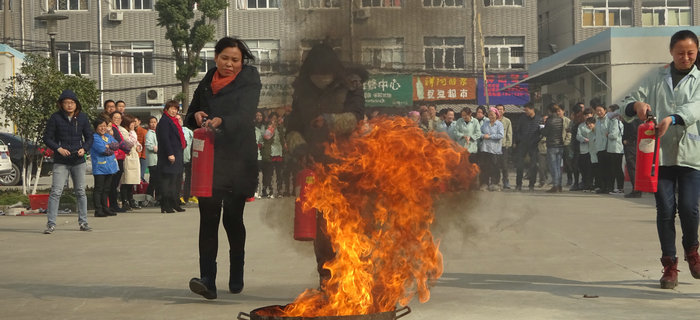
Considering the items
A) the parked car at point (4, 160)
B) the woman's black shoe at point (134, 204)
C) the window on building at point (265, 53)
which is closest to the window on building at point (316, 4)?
the window on building at point (265, 53)

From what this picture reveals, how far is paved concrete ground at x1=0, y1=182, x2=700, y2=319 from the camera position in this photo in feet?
19.1

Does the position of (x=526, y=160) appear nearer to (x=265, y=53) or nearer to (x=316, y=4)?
(x=265, y=53)

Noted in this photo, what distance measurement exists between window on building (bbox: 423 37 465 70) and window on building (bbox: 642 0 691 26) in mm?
36990

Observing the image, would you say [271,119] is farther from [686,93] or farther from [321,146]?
[686,93]

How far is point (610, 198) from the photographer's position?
15.9 metres

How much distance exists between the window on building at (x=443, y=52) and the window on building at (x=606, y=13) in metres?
34.1

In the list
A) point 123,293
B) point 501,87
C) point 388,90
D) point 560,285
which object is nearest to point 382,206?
point 388,90

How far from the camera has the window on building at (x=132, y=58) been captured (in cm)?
3938

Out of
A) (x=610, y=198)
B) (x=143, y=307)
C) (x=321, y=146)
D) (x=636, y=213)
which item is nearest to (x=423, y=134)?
(x=321, y=146)

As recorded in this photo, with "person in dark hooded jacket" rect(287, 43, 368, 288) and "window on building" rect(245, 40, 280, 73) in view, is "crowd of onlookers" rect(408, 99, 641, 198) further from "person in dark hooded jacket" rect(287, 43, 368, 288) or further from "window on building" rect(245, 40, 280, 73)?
"person in dark hooded jacket" rect(287, 43, 368, 288)

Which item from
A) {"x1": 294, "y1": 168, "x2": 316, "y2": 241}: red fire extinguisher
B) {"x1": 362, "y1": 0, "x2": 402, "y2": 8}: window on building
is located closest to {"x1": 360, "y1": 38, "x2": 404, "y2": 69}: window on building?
{"x1": 362, "y1": 0, "x2": 402, "y2": 8}: window on building

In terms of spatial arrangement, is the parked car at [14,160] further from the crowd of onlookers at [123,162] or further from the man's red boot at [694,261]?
the man's red boot at [694,261]

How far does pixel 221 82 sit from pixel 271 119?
78 cm

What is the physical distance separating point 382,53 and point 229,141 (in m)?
1.37
